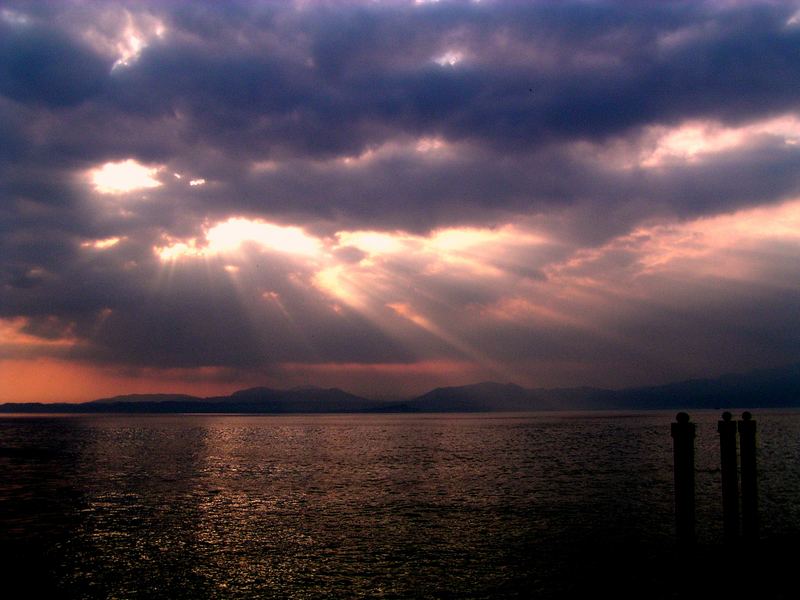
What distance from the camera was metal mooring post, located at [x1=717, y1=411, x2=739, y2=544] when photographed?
23266 mm

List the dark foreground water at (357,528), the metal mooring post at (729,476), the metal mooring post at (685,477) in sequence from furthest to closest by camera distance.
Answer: the metal mooring post at (729,476)
the metal mooring post at (685,477)
the dark foreground water at (357,528)

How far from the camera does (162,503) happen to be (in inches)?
1527

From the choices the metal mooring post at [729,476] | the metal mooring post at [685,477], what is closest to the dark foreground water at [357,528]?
the metal mooring post at [685,477]

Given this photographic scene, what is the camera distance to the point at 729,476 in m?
23.3

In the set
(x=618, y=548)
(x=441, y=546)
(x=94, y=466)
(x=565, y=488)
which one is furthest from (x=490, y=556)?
(x=94, y=466)

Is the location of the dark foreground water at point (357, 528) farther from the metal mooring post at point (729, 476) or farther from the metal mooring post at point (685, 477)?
the metal mooring post at point (729, 476)

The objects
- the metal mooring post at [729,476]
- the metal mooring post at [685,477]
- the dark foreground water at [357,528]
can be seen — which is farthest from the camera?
the metal mooring post at [729,476]

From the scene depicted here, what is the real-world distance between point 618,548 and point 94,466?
5524 centimetres

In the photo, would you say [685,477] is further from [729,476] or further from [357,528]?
[357,528]


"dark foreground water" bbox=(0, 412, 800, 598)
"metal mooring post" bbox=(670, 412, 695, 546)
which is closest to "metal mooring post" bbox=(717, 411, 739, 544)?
"metal mooring post" bbox=(670, 412, 695, 546)

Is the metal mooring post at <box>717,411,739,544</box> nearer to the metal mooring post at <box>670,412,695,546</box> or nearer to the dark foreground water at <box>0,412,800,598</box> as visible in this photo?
the metal mooring post at <box>670,412,695,546</box>

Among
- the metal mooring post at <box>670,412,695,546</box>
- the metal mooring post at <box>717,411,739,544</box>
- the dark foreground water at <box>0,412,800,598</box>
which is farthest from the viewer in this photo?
the metal mooring post at <box>717,411,739,544</box>

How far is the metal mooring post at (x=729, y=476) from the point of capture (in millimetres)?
23266

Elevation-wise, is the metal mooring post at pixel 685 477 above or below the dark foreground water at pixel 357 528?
above
